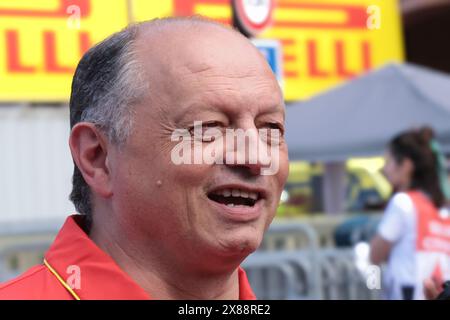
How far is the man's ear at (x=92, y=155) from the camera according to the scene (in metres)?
1.64

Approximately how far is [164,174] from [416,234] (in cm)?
350

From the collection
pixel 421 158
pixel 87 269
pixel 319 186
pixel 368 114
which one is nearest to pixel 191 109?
pixel 87 269

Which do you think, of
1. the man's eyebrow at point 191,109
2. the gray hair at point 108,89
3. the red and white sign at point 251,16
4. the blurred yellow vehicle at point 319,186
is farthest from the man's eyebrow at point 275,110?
the blurred yellow vehicle at point 319,186

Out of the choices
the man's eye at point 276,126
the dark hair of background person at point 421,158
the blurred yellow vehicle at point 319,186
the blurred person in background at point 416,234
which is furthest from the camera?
the blurred yellow vehicle at point 319,186

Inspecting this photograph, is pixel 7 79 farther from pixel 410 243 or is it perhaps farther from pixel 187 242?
pixel 187 242

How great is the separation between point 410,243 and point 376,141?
7.50 ft

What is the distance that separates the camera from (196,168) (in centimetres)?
150

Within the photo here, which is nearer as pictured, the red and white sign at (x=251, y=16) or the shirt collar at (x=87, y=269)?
the shirt collar at (x=87, y=269)

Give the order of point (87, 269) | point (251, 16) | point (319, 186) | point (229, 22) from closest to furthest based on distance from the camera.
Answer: point (87, 269)
point (251, 16)
point (229, 22)
point (319, 186)

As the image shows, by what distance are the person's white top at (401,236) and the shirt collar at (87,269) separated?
3.37 metres

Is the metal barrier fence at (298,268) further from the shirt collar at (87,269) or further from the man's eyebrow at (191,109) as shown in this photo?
the man's eyebrow at (191,109)

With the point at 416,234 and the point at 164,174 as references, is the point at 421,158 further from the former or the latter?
the point at 164,174

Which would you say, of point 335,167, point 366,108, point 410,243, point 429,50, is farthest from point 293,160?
point 429,50
